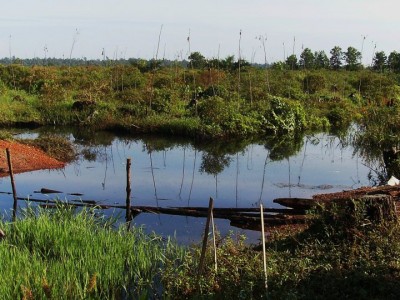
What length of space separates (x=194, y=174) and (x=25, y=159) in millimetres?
4881

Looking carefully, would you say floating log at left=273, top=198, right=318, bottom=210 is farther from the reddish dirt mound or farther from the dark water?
the reddish dirt mound

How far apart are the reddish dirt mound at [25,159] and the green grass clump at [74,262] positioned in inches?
311

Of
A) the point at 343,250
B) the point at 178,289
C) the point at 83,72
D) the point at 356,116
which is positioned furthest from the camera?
the point at 83,72

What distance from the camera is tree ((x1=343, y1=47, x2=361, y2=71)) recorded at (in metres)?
50.8

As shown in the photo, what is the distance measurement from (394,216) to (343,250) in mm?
972

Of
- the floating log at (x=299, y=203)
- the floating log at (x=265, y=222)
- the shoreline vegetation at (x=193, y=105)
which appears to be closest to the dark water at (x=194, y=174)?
the floating log at (x=265, y=222)

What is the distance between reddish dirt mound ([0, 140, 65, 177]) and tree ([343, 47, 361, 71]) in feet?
129

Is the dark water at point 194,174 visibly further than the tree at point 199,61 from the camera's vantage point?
No

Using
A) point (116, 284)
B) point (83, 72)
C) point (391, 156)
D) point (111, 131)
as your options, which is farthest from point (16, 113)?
point (116, 284)

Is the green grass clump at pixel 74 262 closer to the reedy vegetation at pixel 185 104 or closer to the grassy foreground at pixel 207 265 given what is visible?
the grassy foreground at pixel 207 265

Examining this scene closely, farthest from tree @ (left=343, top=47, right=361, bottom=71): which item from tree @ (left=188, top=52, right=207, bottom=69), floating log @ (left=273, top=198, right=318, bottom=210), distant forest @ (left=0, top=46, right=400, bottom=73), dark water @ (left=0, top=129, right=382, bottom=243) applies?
floating log @ (left=273, top=198, right=318, bottom=210)

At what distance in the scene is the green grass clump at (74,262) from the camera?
5656 mm

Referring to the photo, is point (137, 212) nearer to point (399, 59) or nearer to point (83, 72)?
point (83, 72)

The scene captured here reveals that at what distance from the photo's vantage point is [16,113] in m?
25.5
